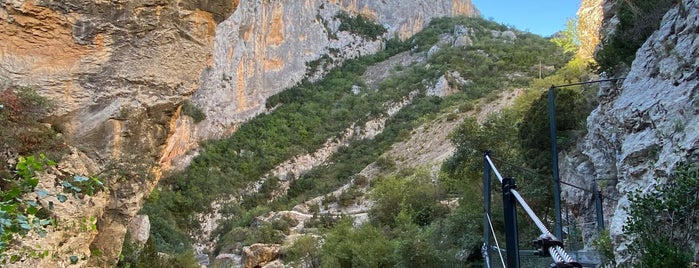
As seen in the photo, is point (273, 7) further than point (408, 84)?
No

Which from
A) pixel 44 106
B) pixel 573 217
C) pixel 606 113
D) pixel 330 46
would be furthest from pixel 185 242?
pixel 330 46

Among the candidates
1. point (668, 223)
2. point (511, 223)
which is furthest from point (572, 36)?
point (511, 223)

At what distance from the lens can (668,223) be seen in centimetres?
605

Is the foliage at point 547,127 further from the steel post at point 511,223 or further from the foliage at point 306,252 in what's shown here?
the steel post at point 511,223

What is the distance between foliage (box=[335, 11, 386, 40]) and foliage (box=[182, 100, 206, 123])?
23569 mm

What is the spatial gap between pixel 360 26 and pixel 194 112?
28.7 meters

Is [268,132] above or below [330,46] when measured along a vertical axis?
below

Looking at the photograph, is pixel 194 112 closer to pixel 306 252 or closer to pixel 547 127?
pixel 306 252

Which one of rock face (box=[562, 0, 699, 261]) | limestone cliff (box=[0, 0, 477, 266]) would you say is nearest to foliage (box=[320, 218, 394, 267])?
limestone cliff (box=[0, 0, 477, 266])

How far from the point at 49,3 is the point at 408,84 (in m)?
39.3

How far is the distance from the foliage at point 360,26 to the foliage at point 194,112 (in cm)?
2357

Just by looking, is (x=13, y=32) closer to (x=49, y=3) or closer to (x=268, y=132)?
(x=49, y=3)

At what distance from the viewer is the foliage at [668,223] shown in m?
5.52

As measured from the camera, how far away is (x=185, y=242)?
2878cm
